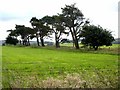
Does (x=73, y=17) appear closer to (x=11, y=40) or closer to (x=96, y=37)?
(x=96, y=37)

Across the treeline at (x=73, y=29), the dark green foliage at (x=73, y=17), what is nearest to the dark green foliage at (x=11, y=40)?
the treeline at (x=73, y=29)

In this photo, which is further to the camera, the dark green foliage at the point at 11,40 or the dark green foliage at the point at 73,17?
the dark green foliage at the point at 11,40

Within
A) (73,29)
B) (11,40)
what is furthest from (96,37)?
(11,40)

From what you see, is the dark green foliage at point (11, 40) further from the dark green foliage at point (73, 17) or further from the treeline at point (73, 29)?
the dark green foliage at point (73, 17)

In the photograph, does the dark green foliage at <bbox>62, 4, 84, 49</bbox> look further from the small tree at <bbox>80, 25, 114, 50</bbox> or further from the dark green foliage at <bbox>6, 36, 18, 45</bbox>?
the dark green foliage at <bbox>6, 36, 18, 45</bbox>

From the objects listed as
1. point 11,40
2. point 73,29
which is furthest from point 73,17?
point 11,40

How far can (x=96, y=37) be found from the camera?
63.4m

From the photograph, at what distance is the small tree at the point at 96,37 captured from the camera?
207ft

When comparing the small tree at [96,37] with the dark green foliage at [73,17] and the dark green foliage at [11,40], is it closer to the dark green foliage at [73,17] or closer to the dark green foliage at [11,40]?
the dark green foliage at [73,17]

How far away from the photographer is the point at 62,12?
76000 millimetres

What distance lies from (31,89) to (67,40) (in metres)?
83.2

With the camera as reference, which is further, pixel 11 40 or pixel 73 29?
pixel 11 40

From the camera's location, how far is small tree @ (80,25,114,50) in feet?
207

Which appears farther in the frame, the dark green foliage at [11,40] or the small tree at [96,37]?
the dark green foliage at [11,40]
